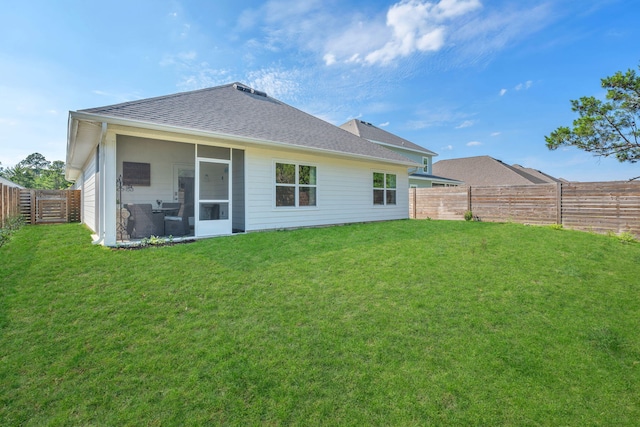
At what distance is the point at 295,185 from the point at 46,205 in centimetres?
1324

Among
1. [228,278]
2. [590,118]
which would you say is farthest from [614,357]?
[590,118]

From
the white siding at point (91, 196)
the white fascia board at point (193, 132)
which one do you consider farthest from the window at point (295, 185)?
the white siding at point (91, 196)

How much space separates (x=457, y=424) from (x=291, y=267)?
11.0ft

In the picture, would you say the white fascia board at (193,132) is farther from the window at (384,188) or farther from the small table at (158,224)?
the small table at (158,224)

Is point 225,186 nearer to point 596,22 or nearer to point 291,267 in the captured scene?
point 291,267

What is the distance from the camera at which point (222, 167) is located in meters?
8.55

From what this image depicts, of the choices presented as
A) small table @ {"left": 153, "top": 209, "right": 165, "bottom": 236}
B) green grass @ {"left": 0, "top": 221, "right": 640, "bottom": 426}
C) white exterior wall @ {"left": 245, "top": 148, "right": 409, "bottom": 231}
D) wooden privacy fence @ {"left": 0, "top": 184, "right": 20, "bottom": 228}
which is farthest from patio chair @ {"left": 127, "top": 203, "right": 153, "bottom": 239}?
wooden privacy fence @ {"left": 0, "top": 184, "right": 20, "bottom": 228}

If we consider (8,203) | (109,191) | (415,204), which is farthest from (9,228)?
(415,204)

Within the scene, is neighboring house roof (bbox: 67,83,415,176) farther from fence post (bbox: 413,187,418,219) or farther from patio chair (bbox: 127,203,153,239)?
fence post (bbox: 413,187,418,219)

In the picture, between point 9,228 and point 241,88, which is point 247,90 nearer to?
point 241,88

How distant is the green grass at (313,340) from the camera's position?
2246 mm

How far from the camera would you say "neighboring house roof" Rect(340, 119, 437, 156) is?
19427 millimetres

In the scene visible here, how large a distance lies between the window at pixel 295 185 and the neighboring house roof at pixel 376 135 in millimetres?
10424

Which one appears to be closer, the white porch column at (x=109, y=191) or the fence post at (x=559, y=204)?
the white porch column at (x=109, y=191)
